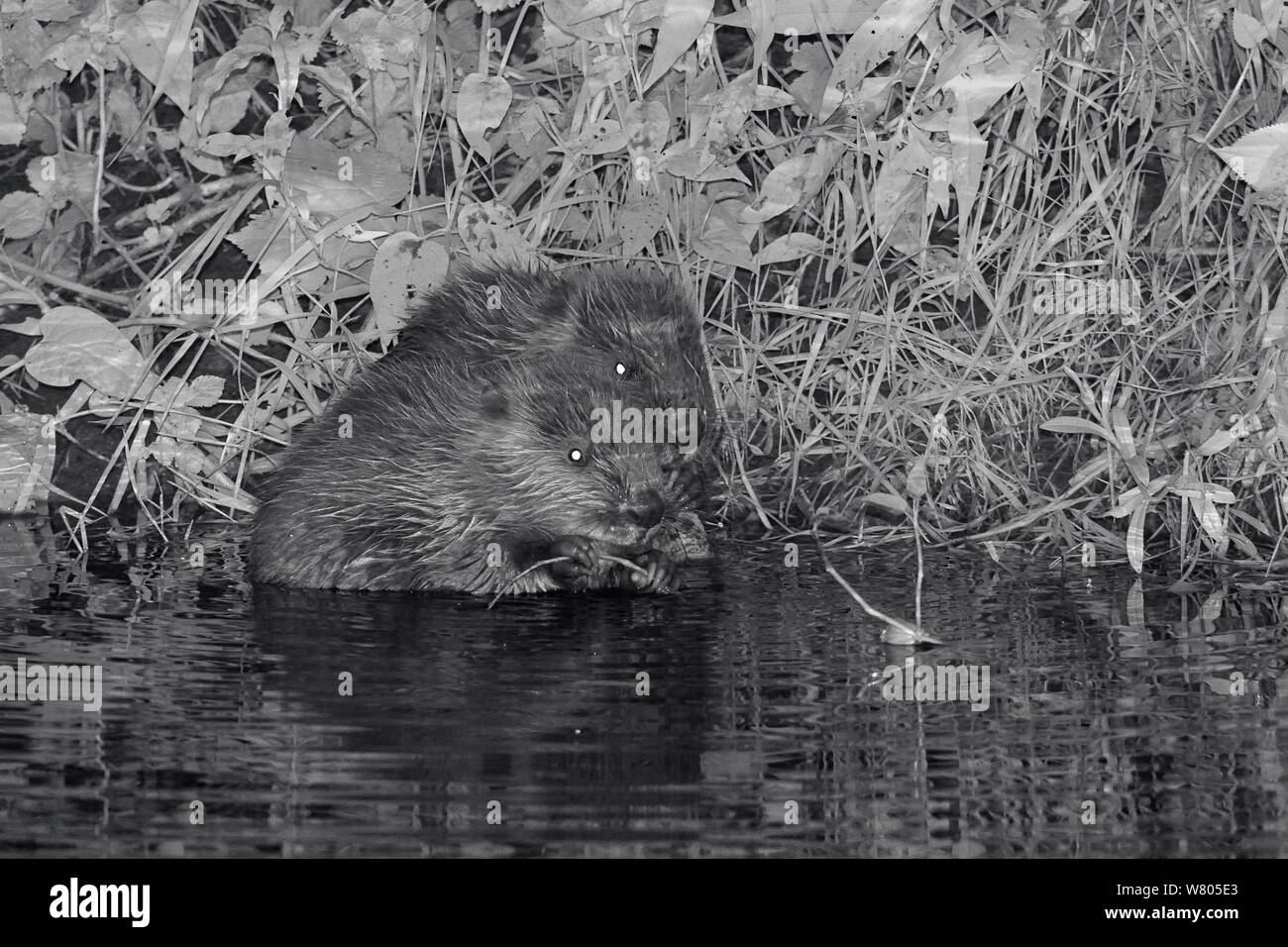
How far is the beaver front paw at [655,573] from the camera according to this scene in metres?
6.07

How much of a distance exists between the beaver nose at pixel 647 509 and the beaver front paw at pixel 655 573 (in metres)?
0.10

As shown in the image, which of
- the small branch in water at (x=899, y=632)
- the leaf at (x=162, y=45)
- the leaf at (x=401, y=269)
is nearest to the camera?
the small branch in water at (x=899, y=632)

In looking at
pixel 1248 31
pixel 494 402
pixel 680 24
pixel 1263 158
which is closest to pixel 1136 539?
pixel 1263 158

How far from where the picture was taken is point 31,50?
759 centimetres

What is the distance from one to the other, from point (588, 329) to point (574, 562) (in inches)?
32.1

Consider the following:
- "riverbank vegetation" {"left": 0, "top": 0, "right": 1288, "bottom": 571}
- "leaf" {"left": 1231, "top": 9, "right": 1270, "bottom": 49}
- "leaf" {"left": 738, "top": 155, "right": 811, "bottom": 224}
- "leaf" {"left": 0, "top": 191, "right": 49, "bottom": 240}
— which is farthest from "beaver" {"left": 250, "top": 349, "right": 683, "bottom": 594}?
"leaf" {"left": 1231, "top": 9, "right": 1270, "bottom": 49}

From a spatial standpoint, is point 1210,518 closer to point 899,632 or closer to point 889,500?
point 889,500

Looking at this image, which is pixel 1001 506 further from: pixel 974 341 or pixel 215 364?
pixel 215 364

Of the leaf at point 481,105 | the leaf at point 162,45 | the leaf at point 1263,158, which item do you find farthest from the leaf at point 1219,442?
the leaf at point 162,45

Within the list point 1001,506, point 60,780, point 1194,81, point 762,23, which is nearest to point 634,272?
point 762,23

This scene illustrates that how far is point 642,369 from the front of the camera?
6.29 meters

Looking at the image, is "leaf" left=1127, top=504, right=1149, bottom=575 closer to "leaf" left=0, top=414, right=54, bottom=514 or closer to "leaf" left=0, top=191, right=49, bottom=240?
"leaf" left=0, top=414, right=54, bottom=514

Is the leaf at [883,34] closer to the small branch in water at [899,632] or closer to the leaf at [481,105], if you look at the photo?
the leaf at [481,105]

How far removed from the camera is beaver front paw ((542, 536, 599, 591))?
6.28m
